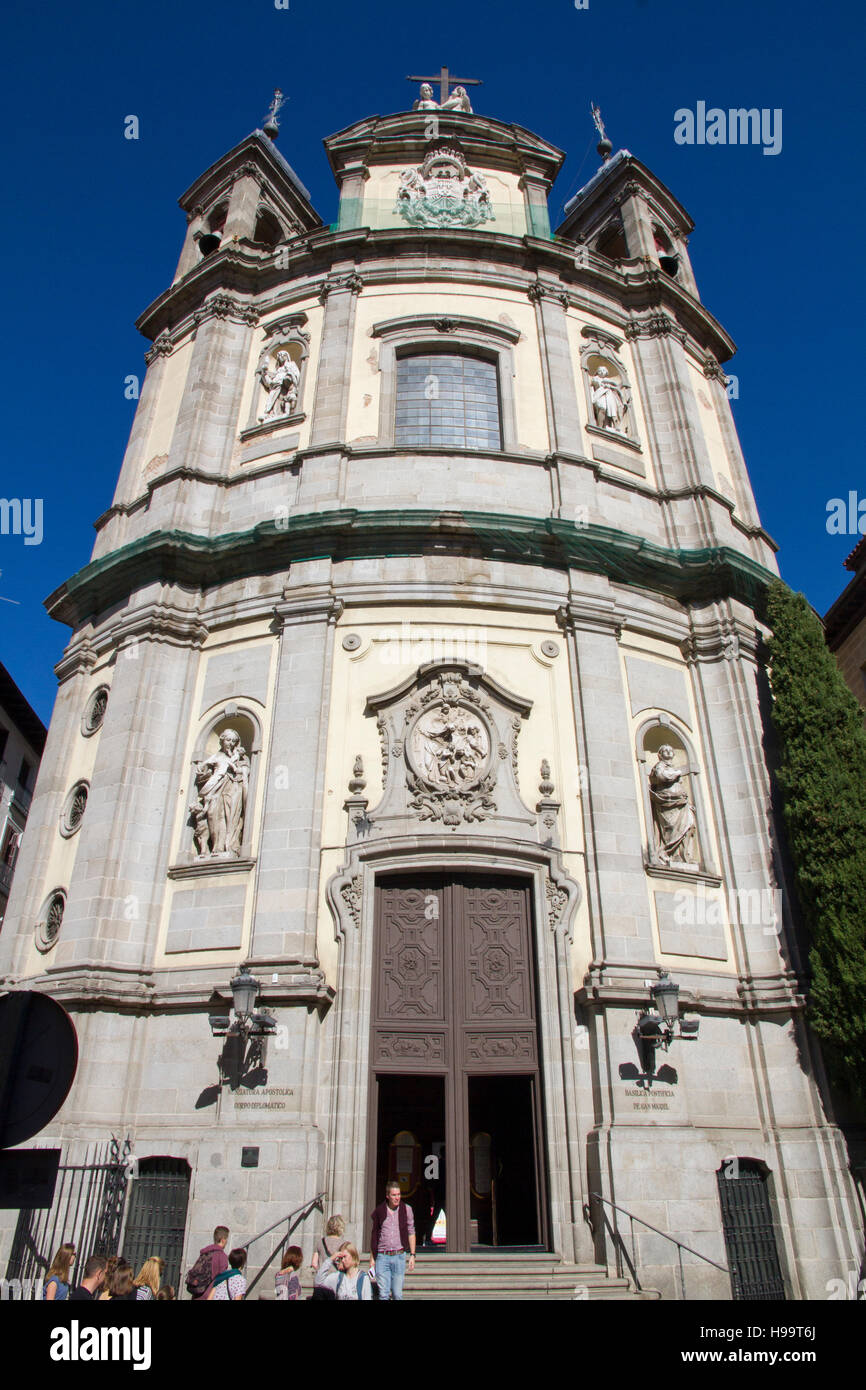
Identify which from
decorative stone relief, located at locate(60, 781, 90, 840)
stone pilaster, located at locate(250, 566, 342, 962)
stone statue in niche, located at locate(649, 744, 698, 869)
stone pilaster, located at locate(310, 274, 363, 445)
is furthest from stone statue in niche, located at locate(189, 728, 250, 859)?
stone statue in niche, located at locate(649, 744, 698, 869)

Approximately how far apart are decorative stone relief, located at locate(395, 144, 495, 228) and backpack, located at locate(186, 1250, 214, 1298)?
19973 mm

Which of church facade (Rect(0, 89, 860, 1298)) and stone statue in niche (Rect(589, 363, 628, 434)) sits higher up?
stone statue in niche (Rect(589, 363, 628, 434))

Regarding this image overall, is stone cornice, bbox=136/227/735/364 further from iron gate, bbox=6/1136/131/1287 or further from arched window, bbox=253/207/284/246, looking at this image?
iron gate, bbox=6/1136/131/1287

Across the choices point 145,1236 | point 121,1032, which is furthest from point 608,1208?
point 121,1032

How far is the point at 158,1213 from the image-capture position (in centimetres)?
1129

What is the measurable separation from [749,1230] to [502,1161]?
4.82 m

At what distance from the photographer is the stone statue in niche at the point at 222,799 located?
13.5 m

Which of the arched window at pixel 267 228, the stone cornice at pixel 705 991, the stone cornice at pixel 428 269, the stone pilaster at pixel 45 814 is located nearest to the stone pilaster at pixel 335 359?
the stone cornice at pixel 428 269

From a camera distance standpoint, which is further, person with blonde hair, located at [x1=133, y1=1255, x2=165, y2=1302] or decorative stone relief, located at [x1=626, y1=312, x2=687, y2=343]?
decorative stone relief, located at [x1=626, y1=312, x2=687, y2=343]

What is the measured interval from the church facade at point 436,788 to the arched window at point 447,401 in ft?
0.28

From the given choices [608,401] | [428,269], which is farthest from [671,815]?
[428,269]

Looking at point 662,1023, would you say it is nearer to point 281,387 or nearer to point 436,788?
point 436,788

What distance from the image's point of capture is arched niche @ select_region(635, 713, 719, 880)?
1374 cm

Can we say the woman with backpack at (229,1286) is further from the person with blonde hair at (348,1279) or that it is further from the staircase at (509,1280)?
the staircase at (509,1280)
